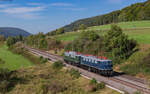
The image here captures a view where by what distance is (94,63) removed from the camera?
32.1 metres

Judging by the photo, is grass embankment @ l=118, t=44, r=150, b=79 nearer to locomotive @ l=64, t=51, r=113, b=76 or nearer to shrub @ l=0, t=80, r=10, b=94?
locomotive @ l=64, t=51, r=113, b=76

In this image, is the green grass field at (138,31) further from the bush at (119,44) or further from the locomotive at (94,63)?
the locomotive at (94,63)

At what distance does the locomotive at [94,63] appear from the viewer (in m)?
29.5

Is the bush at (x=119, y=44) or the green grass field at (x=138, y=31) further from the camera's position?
the green grass field at (x=138, y=31)

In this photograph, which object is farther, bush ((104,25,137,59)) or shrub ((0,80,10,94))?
bush ((104,25,137,59))

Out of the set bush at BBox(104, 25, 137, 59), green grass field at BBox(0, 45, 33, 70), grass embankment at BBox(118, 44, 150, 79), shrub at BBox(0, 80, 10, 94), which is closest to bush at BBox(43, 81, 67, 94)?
shrub at BBox(0, 80, 10, 94)

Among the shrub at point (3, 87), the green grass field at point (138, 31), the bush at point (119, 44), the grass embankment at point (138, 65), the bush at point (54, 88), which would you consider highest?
the green grass field at point (138, 31)

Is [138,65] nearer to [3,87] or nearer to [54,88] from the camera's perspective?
[54,88]

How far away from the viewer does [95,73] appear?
109 feet

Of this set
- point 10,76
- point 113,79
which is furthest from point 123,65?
point 10,76

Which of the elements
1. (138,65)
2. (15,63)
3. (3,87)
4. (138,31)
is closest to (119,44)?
(138,65)

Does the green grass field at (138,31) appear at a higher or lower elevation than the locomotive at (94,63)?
higher

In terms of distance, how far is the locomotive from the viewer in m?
29.5

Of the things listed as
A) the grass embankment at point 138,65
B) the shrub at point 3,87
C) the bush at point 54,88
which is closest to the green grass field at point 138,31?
the grass embankment at point 138,65
